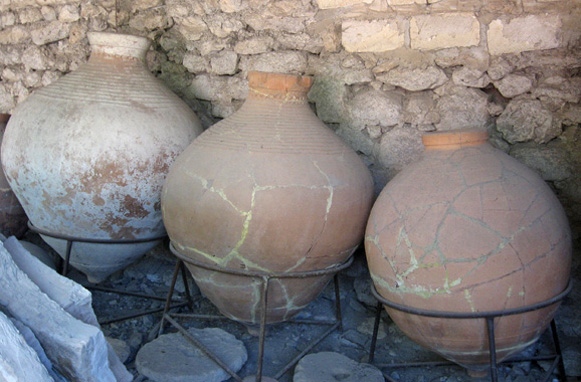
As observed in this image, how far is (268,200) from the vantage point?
234cm

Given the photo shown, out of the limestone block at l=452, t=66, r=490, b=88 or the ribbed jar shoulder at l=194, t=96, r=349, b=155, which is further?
the limestone block at l=452, t=66, r=490, b=88

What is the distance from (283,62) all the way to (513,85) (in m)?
1.23

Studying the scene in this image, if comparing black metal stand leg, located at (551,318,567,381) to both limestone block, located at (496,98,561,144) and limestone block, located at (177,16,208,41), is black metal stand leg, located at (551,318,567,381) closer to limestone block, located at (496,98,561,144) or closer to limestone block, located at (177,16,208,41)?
limestone block, located at (496,98,561,144)

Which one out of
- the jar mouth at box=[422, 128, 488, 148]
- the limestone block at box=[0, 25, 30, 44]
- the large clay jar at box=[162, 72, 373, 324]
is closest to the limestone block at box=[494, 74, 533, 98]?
the jar mouth at box=[422, 128, 488, 148]

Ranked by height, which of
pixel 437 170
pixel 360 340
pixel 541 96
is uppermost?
pixel 541 96

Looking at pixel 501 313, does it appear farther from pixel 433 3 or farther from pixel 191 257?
pixel 433 3

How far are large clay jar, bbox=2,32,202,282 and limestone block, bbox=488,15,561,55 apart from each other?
1.61 meters

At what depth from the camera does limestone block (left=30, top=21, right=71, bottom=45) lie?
390 centimetres

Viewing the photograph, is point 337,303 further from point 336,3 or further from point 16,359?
point 16,359

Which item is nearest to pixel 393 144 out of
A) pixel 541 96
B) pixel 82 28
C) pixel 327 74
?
pixel 327 74

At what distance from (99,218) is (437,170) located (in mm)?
1735

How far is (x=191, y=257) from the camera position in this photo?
8.38ft

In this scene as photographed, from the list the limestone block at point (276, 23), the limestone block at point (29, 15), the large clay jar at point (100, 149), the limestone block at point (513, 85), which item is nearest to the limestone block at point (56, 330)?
the large clay jar at point (100, 149)

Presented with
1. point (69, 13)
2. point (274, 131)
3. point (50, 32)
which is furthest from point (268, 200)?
point (50, 32)
